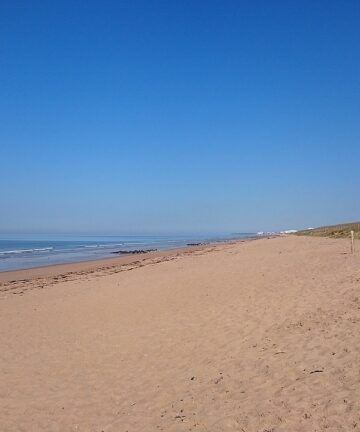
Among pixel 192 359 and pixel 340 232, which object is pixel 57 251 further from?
pixel 192 359

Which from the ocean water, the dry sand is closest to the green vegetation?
the ocean water

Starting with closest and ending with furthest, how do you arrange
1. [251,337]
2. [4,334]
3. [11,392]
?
1. [11,392]
2. [251,337]
3. [4,334]

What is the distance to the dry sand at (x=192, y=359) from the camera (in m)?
5.77

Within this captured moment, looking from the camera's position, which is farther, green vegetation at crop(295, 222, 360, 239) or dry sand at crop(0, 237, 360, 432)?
green vegetation at crop(295, 222, 360, 239)

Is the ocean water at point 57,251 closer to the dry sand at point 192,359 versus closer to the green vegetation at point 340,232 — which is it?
the green vegetation at point 340,232

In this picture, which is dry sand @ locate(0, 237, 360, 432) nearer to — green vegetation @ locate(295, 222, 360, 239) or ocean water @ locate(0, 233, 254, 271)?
ocean water @ locate(0, 233, 254, 271)

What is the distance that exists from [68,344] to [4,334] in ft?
7.42

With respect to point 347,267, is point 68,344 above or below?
below

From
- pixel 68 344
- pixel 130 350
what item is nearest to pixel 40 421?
pixel 130 350

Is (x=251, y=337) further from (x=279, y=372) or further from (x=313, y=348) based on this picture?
(x=279, y=372)

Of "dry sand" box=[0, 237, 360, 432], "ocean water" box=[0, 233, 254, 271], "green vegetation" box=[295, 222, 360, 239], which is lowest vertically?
"dry sand" box=[0, 237, 360, 432]

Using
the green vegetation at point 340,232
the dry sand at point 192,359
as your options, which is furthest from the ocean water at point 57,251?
the dry sand at point 192,359

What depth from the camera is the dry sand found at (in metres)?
5.77

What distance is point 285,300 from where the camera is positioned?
12.0 metres
